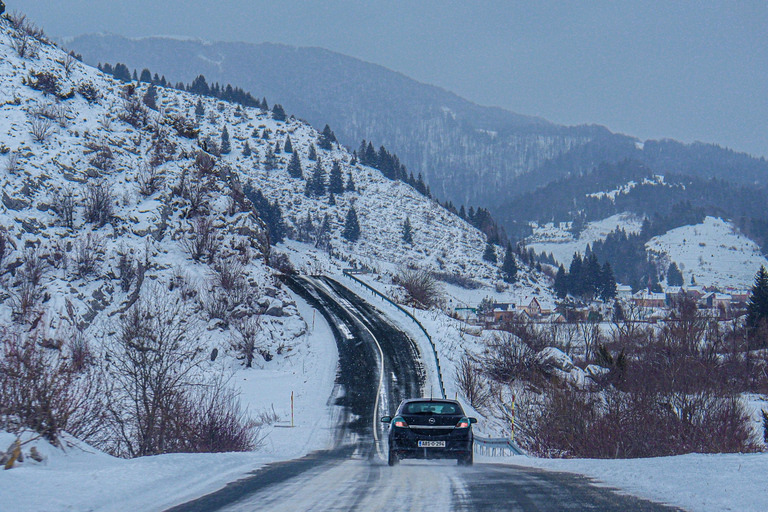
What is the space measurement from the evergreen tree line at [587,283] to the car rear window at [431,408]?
139254 mm

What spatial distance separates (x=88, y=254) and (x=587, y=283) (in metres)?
134

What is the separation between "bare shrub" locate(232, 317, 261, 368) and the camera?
35469 mm

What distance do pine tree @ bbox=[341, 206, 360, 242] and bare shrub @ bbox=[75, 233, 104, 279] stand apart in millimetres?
76040

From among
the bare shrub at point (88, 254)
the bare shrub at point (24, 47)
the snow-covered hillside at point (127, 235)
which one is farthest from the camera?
the bare shrub at point (24, 47)

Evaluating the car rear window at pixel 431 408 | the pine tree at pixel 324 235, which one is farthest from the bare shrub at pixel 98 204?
the pine tree at pixel 324 235

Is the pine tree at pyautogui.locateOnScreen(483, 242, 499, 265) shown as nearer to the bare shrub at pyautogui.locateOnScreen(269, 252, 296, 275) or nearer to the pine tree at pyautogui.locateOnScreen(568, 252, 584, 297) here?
the pine tree at pyautogui.locateOnScreen(568, 252, 584, 297)

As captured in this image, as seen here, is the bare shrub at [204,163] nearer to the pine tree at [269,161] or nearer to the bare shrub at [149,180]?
the bare shrub at [149,180]

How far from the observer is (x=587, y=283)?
149 m

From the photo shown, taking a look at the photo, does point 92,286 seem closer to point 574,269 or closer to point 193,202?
point 193,202

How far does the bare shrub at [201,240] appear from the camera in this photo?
39.5m

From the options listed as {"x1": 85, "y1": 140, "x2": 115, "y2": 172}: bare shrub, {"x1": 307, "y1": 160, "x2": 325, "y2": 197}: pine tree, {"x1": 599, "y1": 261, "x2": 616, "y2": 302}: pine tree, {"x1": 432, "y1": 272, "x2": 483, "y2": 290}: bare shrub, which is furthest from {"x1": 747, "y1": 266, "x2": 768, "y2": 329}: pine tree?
{"x1": 599, "y1": 261, "x2": 616, "y2": 302}: pine tree

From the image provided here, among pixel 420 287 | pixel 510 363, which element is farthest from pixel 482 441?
pixel 420 287

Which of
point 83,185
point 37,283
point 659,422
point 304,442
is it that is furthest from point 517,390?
point 83,185

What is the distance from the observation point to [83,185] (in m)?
40.0
